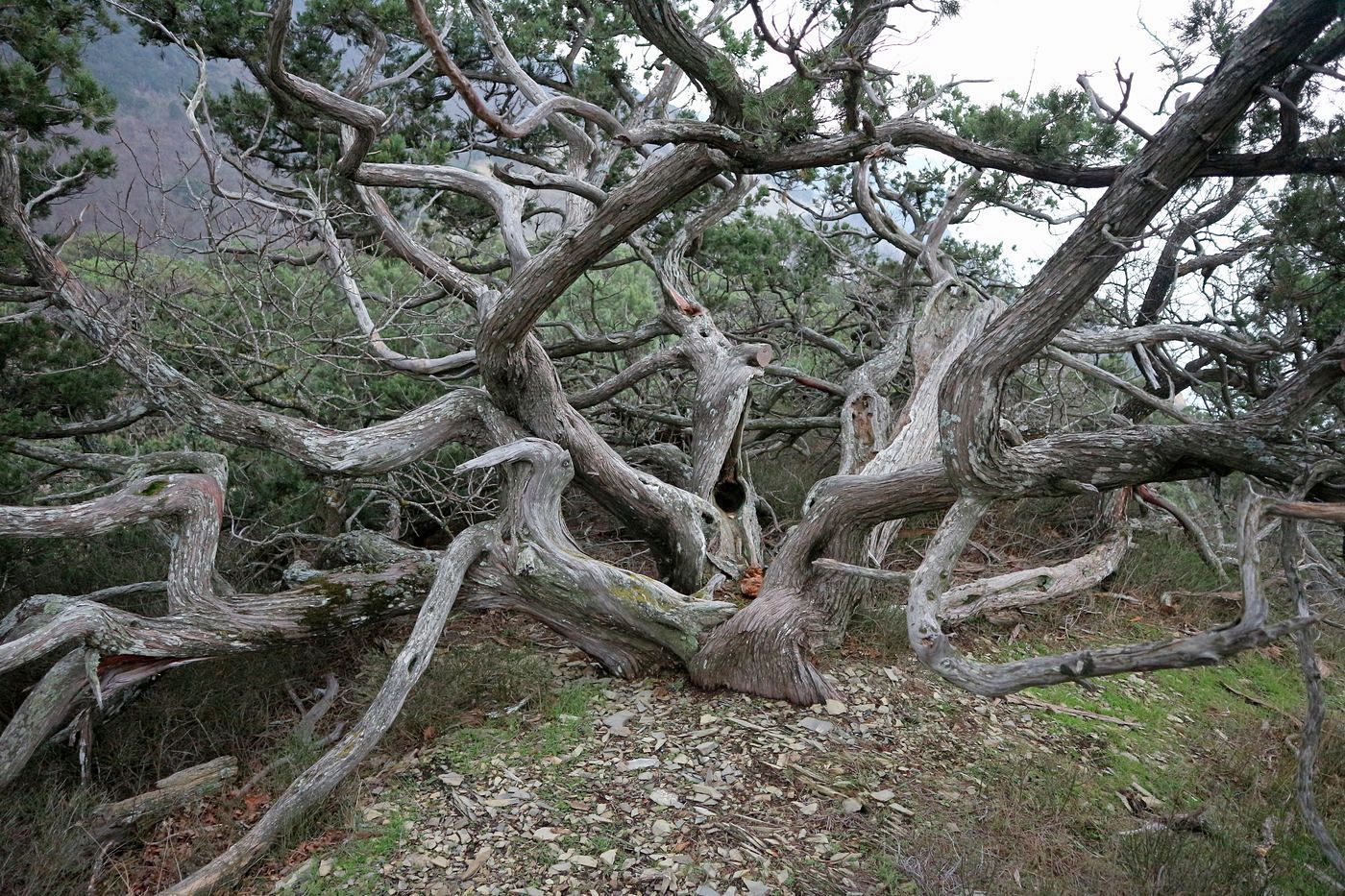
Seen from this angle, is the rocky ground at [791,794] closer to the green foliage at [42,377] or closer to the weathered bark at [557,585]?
the weathered bark at [557,585]

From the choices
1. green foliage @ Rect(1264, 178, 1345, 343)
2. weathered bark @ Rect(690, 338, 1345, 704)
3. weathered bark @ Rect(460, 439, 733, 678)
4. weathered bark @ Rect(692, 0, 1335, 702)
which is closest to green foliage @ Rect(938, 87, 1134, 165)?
weathered bark @ Rect(692, 0, 1335, 702)

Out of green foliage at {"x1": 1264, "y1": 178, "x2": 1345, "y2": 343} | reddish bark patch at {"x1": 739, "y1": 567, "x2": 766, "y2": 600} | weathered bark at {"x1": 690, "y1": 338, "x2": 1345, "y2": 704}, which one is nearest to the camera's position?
weathered bark at {"x1": 690, "y1": 338, "x2": 1345, "y2": 704}

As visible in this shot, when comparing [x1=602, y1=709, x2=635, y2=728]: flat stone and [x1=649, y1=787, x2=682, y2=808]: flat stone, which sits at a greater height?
[x1=602, y1=709, x2=635, y2=728]: flat stone

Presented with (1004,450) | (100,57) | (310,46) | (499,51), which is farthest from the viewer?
(100,57)

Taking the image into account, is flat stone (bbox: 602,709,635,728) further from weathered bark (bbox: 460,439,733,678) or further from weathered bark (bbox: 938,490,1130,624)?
weathered bark (bbox: 938,490,1130,624)

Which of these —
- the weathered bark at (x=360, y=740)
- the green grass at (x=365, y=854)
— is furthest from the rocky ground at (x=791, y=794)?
the weathered bark at (x=360, y=740)

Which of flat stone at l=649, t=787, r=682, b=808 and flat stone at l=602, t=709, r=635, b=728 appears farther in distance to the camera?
flat stone at l=602, t=709, r=635, b=728

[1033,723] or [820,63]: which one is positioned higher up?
[820,63]

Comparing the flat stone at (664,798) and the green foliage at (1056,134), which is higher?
the green foliage at (1056,134)

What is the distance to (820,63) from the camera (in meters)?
2.85

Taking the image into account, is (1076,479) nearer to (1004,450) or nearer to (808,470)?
(1004,450)

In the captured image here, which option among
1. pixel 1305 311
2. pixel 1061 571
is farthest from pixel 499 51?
pixel 1061 571

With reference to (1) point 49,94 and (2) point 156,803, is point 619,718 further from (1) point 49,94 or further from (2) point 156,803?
(1) point 49,94

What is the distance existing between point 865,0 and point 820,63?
0.31 metres
